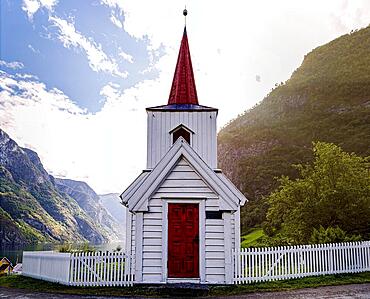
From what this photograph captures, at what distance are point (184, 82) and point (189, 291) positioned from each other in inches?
484

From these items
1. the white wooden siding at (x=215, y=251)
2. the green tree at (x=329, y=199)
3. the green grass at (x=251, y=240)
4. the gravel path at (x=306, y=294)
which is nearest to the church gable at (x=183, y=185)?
the white wooden siding at (x=215, y=251)

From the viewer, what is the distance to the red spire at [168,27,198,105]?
867 inches

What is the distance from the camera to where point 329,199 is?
2297 centimetres

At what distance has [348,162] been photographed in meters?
23.7

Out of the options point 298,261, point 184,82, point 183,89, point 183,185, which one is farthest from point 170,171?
point 184,82

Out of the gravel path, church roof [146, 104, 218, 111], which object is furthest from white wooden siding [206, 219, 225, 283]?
church roof [146, 104, 218, 111]

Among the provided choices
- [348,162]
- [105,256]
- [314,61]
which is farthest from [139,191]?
[314,61]

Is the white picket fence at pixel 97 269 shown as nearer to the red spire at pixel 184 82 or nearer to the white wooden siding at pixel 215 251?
the white wooden siding at pixel 215 251

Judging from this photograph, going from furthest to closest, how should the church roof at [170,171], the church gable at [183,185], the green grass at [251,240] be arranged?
→ 1. the green grass at [251,240]
2. the church gable at [183,185]
3. the church roof at [170,171]

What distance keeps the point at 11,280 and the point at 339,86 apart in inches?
4822

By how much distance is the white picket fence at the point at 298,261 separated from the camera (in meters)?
15.1

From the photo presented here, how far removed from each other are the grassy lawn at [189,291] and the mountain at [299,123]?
5193cm

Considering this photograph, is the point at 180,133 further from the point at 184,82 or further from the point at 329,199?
the point at 329,199

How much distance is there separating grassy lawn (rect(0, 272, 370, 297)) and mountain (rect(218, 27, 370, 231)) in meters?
51.9
